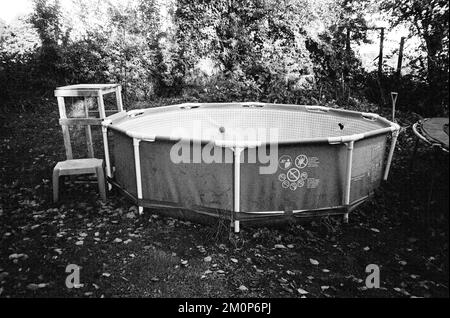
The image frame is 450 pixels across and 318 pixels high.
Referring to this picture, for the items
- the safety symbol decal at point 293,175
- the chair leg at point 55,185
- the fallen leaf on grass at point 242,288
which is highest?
the safety symbol decal at point 293,175

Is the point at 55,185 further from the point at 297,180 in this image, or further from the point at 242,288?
the point at 297,180

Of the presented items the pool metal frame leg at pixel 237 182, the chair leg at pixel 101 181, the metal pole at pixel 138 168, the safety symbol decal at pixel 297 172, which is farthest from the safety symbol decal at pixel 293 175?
the chair leg at pixel 101 181

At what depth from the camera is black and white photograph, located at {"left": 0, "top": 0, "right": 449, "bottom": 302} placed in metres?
3.81

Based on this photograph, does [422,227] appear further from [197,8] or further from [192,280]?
[197,8]

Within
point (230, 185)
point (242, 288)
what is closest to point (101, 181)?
point (230, 185)

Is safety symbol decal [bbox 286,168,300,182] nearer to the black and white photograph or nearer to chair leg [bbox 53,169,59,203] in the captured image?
the black and white photograph

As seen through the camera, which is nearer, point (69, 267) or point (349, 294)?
point (349, 294)

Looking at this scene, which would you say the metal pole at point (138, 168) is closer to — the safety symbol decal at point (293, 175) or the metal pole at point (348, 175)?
the safety symbol decal at point (293, 175)

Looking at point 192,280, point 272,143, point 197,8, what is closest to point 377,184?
point 272,143

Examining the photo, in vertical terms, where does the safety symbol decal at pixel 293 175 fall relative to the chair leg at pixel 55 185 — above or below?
above

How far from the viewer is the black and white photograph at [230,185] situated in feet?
12.5

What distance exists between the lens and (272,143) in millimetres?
4336

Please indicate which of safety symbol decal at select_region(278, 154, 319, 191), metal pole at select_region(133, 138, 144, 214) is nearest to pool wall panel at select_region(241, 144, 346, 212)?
safety symbol decal at select_region(278, 154, 319, 191)
